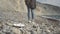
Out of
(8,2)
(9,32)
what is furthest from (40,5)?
(9,32)

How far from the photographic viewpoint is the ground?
16.1 ft

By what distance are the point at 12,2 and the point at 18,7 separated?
31 centimetres

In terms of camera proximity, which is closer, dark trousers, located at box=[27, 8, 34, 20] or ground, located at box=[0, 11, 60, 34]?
ground, located at box=[0, 11, 60, 34]

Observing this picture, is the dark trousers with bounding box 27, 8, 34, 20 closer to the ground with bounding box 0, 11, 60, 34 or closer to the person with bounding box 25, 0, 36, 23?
the person with bounding box 25, 0, 36, 23

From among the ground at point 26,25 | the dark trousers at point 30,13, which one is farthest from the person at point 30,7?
the ground at point 26,25

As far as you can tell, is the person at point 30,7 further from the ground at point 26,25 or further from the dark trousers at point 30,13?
the ground at point 26,25

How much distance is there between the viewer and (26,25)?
5.49 meters

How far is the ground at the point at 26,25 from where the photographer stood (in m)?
4.91

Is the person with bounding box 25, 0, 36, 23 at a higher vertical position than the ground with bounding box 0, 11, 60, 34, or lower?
higher

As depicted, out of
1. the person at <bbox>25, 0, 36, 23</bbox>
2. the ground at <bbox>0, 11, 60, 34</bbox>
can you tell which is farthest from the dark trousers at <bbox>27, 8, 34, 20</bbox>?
the ground at <bbox>0, 11, 60, 34</bbox>

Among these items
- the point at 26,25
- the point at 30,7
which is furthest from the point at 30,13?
the point at 26,25

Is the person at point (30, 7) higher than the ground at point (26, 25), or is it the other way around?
the person at point (30, 7)

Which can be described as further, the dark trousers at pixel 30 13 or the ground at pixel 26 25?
the dark trousers at pixel 30 13

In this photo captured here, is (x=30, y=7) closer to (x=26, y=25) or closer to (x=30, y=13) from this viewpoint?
(x=30, y=13)
